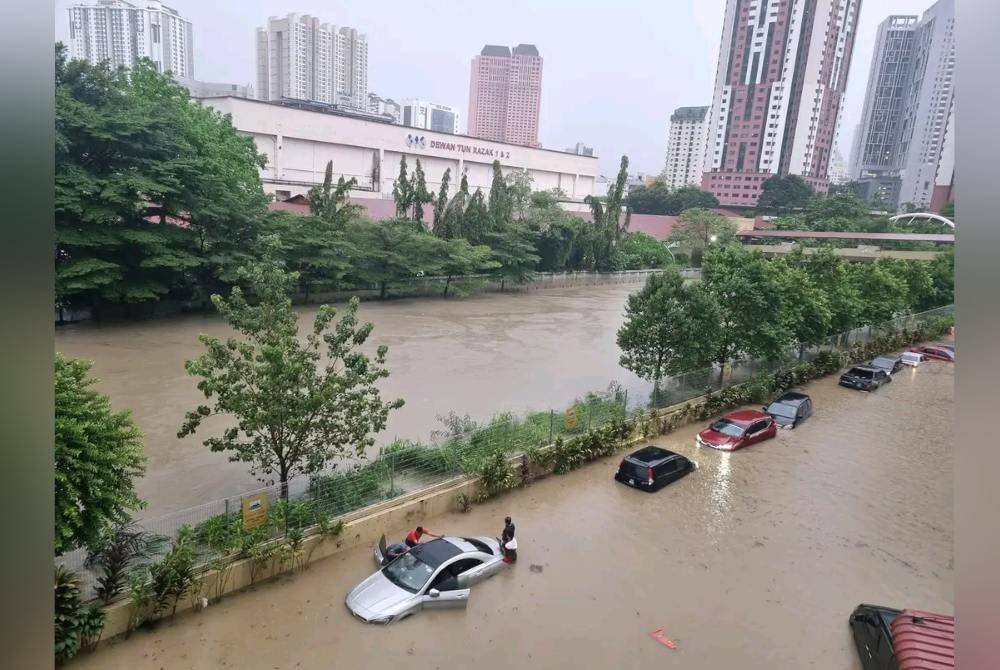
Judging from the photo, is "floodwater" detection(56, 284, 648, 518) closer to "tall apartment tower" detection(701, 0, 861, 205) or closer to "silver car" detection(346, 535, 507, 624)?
"silver car" detection(346, 535, 507, 624)

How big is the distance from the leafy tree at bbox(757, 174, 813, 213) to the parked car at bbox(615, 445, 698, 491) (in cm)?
6713

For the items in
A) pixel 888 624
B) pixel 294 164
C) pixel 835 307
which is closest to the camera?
pixel 888 624

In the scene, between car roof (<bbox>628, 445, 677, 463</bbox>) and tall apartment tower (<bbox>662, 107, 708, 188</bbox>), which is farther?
tall apartment tower (<bbox>662, 107, 708, 188</bbox>)

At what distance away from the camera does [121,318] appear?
24344mm

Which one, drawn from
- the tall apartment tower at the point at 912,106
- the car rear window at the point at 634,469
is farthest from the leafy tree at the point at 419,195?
the car rear window at the point at 634,469

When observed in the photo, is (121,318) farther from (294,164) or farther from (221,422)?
(294,164)

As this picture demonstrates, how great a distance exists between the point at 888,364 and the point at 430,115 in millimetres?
116559

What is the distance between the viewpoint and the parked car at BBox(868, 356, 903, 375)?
22312 millimetres

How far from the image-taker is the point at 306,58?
82.7 meters

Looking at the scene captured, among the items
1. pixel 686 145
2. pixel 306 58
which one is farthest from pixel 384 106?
A: pixel 686 145

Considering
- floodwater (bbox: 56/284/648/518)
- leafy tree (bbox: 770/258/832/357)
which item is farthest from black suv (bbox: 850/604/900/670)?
leafy tree (bbox: 770/258/832/357)

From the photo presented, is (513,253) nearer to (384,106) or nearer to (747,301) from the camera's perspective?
(747,301)
